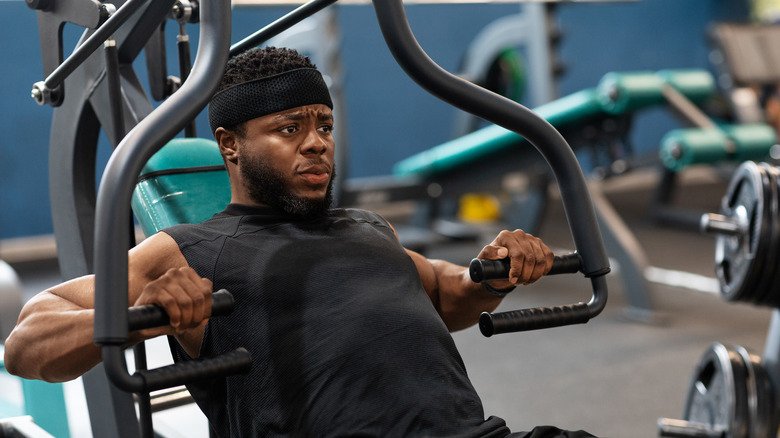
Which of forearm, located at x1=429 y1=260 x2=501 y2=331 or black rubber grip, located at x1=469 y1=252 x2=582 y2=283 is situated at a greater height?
black rubber grip, located at x1=469 y1=252 x2=582 y2=283

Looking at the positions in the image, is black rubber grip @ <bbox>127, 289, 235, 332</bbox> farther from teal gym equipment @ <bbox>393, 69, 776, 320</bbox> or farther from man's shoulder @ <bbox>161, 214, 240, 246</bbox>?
teal gym equipment @ <bbox>393, 69, 776, 320</bbox>

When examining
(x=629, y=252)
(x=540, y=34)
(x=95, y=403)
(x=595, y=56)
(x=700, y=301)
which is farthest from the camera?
(x=595, y=56)

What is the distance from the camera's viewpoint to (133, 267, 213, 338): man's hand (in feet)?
3.50

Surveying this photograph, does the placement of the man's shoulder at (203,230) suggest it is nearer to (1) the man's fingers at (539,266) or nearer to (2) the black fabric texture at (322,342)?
(2) the black fabric texture at (322,342)

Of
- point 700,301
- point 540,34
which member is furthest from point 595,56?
point 700,301

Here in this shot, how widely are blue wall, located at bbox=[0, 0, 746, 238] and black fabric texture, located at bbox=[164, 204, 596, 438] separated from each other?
3.59 meters

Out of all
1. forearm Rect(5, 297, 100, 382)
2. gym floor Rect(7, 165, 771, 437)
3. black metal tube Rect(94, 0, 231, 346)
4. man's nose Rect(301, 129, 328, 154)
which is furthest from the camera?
gym floor Rect(7, 165, 771, 437)

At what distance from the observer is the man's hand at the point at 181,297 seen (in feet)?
3.50

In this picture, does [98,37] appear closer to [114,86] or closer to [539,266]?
[114,86]

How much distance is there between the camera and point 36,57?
5363 millimetres

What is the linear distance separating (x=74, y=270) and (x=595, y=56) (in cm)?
655

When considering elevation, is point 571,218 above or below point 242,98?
below

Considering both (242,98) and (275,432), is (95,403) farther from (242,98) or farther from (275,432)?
(242,98)

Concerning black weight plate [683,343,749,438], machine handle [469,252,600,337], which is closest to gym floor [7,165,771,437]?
black weight plate [683,343,749,438]
